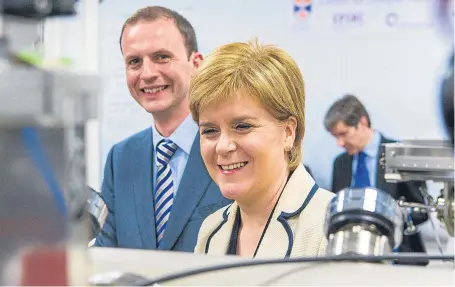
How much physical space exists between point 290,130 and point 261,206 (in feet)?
0.65

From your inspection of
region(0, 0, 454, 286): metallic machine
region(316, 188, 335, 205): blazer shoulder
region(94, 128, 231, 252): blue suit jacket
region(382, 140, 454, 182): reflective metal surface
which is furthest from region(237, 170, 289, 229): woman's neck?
region(0, 0, 454, 286): metallic machine

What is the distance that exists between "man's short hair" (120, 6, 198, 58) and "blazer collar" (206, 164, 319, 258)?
28.1 inches

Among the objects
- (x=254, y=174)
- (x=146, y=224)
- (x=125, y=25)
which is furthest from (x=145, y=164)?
(x=254, y=174)

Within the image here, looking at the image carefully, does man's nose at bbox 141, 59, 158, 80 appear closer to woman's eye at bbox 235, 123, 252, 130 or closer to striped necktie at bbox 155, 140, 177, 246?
striped necktie at bbox 155, 140, 177, 246

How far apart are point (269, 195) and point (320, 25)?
824 millimetres

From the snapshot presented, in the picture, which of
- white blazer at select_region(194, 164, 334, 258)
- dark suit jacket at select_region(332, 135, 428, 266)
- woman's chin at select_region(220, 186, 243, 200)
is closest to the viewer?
white blazer at select_region(194, 164, 334, 258)

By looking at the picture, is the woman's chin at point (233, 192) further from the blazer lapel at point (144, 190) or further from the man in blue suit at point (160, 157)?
the blazer lapel at point (144, 190)

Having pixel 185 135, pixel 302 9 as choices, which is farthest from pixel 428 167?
pixel 302 9

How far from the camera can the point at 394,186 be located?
164 cm

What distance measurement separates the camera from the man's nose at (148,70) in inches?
70.2

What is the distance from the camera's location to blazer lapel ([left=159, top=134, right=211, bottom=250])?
178 cm

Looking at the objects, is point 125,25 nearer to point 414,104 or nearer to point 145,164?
point 145,164

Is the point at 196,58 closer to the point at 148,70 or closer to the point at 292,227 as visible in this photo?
the point at 148,70

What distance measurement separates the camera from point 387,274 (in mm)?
354
